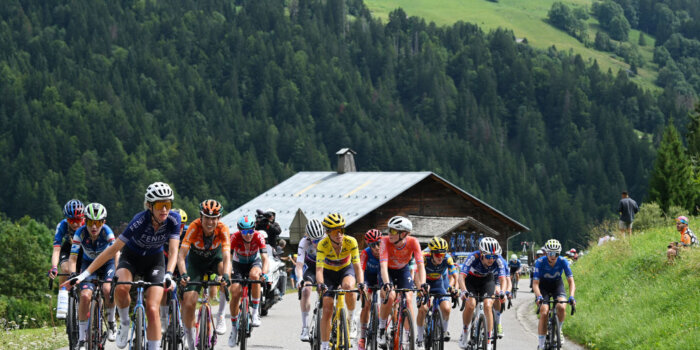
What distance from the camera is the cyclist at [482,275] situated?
14484mm

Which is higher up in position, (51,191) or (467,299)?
(467,299)

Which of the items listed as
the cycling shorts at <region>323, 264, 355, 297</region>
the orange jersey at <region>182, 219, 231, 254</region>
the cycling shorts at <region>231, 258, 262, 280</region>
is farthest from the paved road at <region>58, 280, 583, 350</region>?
the orange jersey at <region>182, 219, 231, 254</region>

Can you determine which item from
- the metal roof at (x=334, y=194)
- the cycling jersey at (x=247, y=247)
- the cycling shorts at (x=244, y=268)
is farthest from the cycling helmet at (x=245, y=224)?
the metal roof at (x=334, y=194)

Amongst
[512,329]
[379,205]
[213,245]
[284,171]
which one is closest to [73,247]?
[213,245]

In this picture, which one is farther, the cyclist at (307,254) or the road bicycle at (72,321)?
the cyclist at (307,254)

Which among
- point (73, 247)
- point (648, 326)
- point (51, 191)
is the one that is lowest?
point (51, 191)

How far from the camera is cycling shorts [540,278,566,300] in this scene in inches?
543

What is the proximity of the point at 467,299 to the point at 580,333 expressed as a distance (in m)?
3.52

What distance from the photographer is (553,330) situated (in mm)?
13336

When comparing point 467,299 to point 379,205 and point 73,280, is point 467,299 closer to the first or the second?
point 73,280

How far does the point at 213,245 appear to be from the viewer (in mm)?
12531

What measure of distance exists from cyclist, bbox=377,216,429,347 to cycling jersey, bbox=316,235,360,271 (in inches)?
15.2

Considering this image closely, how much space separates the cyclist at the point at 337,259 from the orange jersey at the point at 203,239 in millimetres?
1141

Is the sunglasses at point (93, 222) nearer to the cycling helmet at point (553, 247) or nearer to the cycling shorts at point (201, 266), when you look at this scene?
the cycling shorts at point (201, 266)
